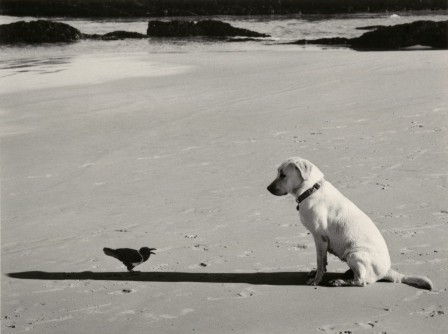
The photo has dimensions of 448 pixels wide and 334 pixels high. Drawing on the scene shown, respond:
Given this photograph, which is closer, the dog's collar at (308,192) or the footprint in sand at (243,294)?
the footprint in sand at (243,294)

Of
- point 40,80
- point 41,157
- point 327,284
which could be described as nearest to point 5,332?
point 327,284

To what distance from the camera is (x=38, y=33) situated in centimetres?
2042

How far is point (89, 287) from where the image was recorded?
545 centimetres

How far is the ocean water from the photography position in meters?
18.4

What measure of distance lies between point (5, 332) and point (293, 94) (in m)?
10.6

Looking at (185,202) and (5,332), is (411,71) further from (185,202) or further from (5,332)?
(5,332)

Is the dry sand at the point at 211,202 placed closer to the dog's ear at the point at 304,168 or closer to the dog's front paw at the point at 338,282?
the dog's front paw at the point at 338,282

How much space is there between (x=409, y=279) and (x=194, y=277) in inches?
66.9

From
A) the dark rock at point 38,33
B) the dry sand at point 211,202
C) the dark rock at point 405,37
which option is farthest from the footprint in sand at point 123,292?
the dark rock at point 405,37

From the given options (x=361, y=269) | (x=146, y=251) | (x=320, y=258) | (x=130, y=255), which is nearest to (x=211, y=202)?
(x=146, y=251)

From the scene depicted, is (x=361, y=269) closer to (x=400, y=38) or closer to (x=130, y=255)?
(x=130, y=255)

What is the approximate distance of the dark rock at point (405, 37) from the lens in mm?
19641

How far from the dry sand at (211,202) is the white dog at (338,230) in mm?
111

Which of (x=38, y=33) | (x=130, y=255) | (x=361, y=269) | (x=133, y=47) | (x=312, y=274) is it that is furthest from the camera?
(x=133, y=47)
